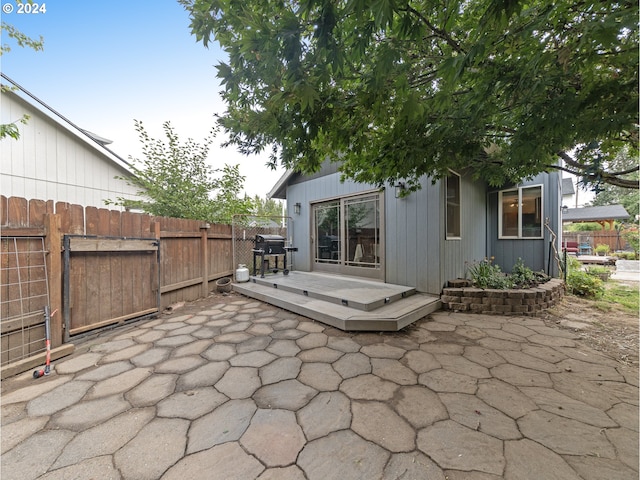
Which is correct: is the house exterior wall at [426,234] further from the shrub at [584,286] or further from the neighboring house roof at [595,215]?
the neighboring house roof at [595,215]

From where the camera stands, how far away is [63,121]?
6789mm

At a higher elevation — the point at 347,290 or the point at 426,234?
the point at 426,234

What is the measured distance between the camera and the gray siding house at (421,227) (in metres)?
4.71

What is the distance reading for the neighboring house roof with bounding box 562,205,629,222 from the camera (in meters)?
14.1

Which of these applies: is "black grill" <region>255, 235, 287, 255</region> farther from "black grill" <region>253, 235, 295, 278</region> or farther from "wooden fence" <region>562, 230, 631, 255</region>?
"wooden fence" <region>562, 230, 631, 255</region>

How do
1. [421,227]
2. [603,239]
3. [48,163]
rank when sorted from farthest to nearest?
[603,239] → [48,163] → [421,227]

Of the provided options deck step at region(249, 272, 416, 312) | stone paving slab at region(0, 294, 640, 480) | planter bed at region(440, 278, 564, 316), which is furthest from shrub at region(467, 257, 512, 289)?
stone paving slab at region(0, 294, 640, 480)

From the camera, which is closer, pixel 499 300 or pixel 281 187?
pixel 499 300

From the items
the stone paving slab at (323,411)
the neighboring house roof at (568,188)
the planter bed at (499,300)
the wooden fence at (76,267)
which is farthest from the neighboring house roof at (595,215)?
the wooden fence at (76,267)

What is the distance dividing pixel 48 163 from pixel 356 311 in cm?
917

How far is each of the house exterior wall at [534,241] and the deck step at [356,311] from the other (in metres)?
3.39

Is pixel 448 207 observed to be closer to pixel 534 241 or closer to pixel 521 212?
pixel 521 212

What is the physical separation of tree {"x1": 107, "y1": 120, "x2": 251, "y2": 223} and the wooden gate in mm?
2184

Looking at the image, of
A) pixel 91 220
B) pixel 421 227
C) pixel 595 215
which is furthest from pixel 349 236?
pixel 595 215
